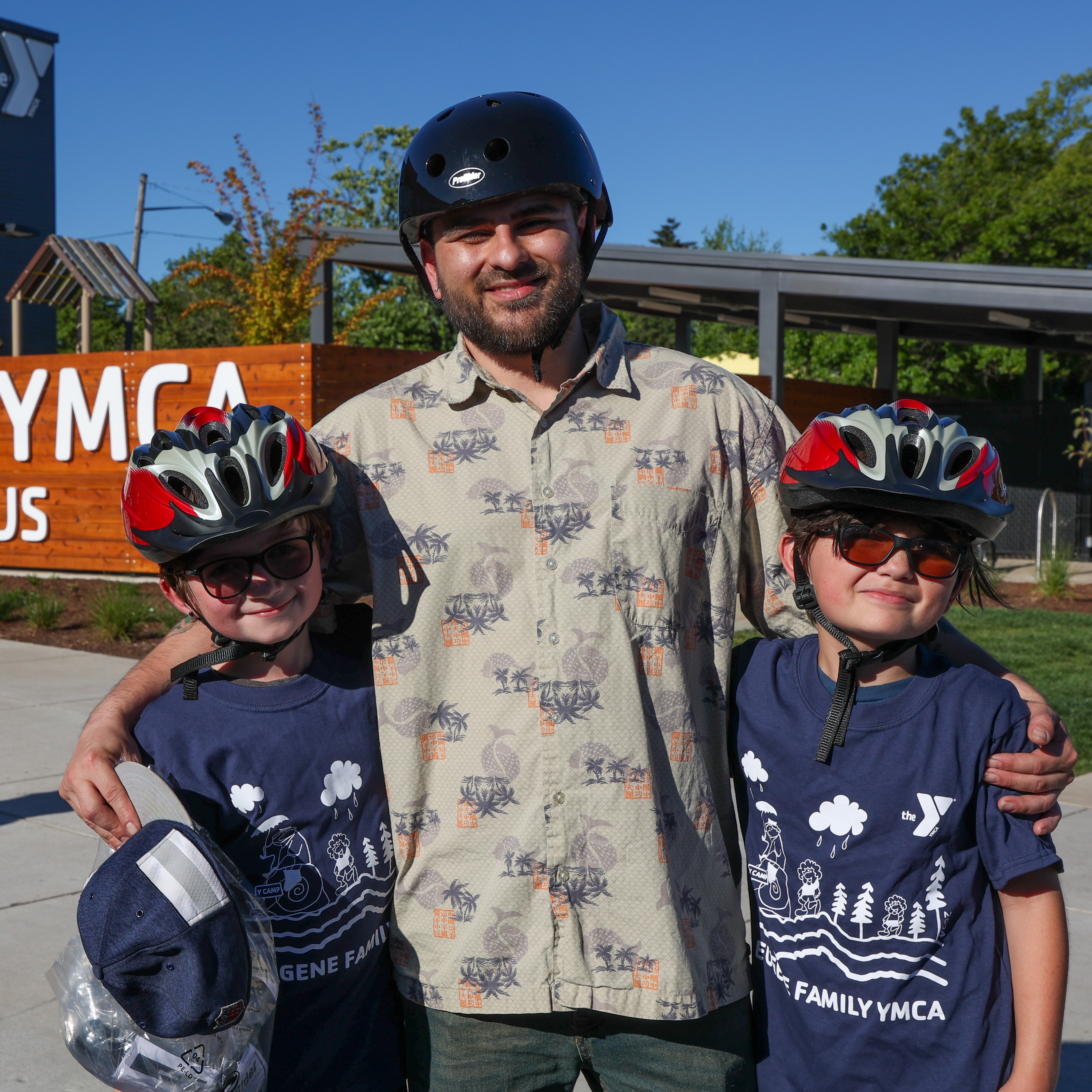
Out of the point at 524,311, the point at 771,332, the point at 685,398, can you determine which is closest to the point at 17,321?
the point at 771,332

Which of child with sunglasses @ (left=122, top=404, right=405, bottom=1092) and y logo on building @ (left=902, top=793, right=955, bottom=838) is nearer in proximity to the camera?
y logo on building @ (left=902, top=793, right=955, bottom=838)

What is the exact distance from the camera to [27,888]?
4773 millimetres

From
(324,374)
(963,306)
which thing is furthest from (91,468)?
(963,306)

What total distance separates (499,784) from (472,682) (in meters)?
0.20

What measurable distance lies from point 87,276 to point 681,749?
16.3 m

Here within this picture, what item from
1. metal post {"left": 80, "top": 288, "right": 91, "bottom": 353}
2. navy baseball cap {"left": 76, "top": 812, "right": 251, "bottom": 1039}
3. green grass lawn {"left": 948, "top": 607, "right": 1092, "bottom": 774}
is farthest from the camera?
metal post {"left": 80, "top": 288, "right": 91, "bottom": 353}

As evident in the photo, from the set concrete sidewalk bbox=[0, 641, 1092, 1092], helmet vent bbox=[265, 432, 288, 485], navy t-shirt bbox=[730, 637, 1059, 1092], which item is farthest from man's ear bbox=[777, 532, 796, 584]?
concrete sidewalk bbox=[0, 641, 1092, 1092]

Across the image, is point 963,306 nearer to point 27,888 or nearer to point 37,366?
point 37,366

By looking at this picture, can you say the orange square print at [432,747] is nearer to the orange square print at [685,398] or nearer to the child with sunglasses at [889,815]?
the child with sunglasses at [889,815]

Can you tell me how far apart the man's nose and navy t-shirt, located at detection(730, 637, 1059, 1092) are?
3.56ft

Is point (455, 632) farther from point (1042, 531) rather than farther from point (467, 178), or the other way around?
point (1042, 531)

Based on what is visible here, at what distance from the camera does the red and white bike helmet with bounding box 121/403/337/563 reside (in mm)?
2266

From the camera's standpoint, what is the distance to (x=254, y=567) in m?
2.34

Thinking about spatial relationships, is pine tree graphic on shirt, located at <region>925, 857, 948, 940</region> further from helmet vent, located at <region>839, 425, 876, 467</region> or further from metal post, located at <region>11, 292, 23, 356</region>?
metal post, located at <region>11, 292, 23, 356</region>
